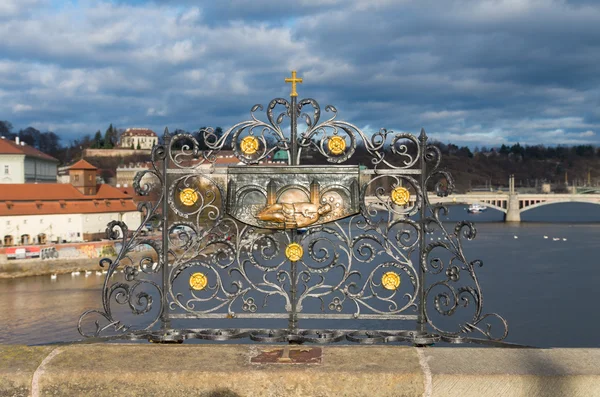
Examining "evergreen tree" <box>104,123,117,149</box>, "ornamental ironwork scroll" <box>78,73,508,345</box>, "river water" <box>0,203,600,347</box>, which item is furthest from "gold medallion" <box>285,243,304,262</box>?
"evergreen tree" <box>104,123,117,149</box>

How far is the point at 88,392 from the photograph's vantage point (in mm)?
3947

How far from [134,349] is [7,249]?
4745 centimetres

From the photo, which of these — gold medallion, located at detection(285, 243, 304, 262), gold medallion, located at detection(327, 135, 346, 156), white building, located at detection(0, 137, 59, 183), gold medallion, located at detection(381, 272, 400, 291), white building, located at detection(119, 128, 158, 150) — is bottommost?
gold medallion, located at detection(381, 272, 400, 291)

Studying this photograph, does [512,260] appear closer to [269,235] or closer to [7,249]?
[7,249]

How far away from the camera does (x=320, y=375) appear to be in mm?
3902

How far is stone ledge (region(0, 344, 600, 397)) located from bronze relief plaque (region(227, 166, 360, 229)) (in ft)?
4.54

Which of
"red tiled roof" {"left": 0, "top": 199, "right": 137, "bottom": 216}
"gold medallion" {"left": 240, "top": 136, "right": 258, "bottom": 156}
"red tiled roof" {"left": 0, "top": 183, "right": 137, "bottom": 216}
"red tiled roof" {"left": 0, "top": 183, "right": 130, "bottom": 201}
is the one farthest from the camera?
"red tiled roof" {"left": 0, "top": 183, "right": 130, "bottom": 201}

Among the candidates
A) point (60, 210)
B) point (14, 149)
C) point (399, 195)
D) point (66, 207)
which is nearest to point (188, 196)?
point (399, 195)

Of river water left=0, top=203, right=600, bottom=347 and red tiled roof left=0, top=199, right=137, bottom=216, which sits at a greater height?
red tiled roof left=0, top=199, right=137, bottom=216

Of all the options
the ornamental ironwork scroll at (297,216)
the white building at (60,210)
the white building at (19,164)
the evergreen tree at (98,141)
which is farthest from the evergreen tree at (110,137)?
the ornamental ironwork scroll at (297,216)

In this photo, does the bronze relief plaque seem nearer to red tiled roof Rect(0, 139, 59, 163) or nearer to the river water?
the river water

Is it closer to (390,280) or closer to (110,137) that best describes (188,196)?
(390,280)

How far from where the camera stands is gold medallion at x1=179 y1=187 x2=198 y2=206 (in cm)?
565

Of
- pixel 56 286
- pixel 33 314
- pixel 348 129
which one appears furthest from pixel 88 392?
pixel 56 286
